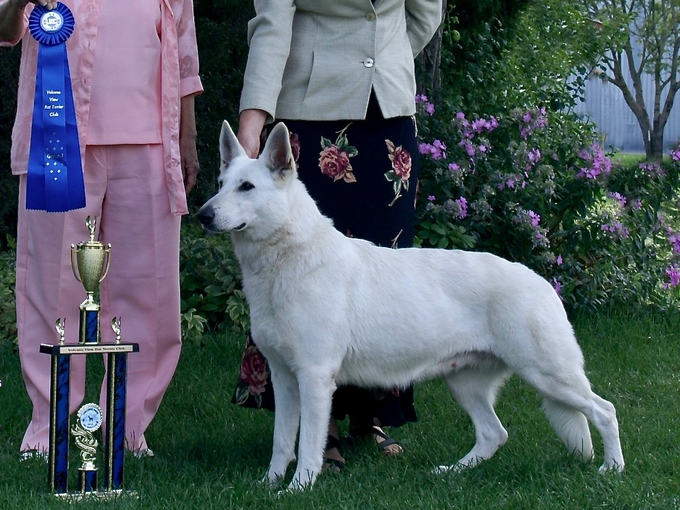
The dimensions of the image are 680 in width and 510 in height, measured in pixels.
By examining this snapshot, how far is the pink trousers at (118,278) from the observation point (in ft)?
11.8

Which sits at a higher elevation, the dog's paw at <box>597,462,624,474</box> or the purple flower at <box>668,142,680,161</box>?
the purple flower at <box>668,142,680,161</box>

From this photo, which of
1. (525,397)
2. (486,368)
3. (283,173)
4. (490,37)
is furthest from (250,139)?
(490,37)

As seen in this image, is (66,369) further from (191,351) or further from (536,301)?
(191,351)

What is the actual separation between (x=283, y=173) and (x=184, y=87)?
864mm

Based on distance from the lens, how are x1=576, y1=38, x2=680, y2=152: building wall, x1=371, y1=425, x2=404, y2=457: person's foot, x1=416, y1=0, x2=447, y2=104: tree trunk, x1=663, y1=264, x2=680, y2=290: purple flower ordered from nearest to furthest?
x1=371, y1=425, x2=404, y2=457: person's foot
x1=663, y1=264, x2=680, y2=290: purple flower
x1=416, y1=0, x2=447, y2=104: tree trunk
x1=576, y1=38, x2=680, y2=152: building wall

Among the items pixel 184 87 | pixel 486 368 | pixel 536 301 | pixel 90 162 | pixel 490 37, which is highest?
pixel 490 37

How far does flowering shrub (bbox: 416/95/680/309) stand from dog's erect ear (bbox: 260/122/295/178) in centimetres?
279

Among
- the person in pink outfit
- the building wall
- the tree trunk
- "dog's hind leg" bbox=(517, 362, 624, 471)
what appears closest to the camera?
"dog's hind leg" bbox=(517, 362, 624, 471)

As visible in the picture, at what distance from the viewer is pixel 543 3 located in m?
9.17

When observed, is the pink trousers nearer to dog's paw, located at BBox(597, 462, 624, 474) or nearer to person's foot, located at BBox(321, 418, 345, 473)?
person's foot, located at BBox(321, 418, 345, 473)

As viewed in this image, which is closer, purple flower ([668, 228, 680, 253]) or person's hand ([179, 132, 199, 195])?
person's hand ([179, 132, 199, 195])

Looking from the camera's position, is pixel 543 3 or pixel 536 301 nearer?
pixel 536 301

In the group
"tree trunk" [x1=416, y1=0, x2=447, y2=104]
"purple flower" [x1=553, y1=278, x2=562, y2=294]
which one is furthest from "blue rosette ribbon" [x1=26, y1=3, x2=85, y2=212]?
"tree trunk" [x1=416, y1=0, x2=447, y2=104]

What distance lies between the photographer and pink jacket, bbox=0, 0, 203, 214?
3.46 meters
